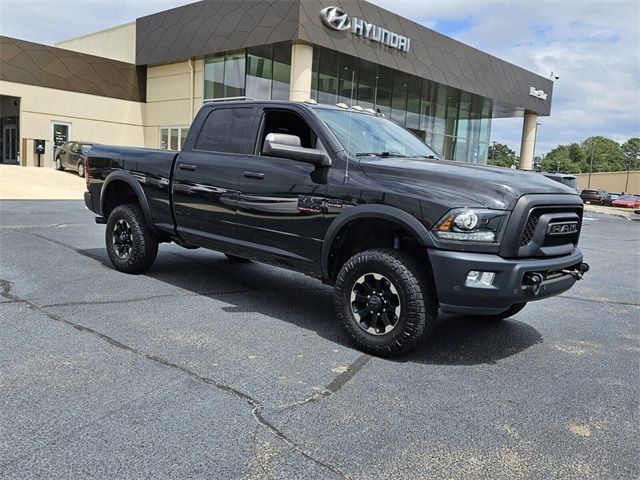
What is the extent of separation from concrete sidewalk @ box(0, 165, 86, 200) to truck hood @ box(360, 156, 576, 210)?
1469 centimetres

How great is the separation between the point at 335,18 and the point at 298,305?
1859cm

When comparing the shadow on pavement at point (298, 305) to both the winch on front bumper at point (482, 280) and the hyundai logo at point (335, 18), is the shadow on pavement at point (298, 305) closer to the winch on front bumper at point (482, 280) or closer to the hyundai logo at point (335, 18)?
the winch on front bumper at point (482, 280)

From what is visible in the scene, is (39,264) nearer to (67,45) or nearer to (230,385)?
(230,385)

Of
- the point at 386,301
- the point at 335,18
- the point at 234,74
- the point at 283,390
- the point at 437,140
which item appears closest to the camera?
the point at 283,390

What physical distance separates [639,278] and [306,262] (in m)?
6.32

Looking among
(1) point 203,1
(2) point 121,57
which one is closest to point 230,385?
(1) point 203,1

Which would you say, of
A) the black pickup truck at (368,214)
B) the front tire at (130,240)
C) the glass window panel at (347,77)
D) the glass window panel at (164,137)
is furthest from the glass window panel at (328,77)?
the black pickup truck at (368,214)

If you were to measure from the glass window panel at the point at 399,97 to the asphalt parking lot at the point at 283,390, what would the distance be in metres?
23.8

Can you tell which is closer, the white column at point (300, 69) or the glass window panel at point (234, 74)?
the white column at point (300, 69)

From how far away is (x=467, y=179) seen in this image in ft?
13.4

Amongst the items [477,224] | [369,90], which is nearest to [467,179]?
[477,224]

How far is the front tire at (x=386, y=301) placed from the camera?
4.10 meters

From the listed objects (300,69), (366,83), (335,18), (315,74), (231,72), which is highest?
(335,18)

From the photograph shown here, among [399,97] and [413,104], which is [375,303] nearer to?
[399,97]
